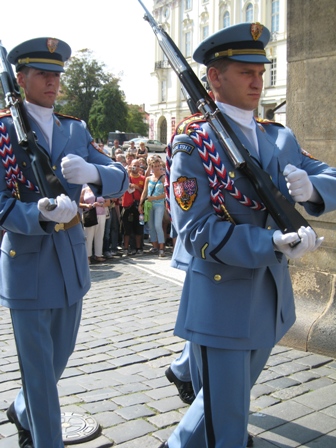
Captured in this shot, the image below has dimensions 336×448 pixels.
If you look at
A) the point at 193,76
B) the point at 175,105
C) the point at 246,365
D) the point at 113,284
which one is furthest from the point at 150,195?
the point at 175,105

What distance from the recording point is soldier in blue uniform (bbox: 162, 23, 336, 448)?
2615 millimetres

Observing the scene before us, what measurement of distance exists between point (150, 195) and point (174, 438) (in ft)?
26.5

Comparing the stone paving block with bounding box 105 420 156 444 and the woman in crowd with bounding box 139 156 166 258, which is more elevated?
the woman in crowd with bounding box 139 156 166 258

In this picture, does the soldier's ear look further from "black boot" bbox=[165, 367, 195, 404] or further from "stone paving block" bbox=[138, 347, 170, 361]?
"stone paving block" bbox=[138, 347, 170, 361]

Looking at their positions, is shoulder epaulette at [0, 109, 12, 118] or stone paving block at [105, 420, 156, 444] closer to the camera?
shoulder epaulette at [0, 109, 12, 118]

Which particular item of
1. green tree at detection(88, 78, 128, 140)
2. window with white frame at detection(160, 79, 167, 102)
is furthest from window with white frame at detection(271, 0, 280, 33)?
green tree at detection(88, 78, 128, 140)

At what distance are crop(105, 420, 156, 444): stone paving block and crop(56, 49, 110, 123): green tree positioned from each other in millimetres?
61307

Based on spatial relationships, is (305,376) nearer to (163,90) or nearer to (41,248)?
(41,248)

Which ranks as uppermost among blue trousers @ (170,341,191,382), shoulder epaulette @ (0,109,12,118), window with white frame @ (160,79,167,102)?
window with white frame @ (160,79,167,102)

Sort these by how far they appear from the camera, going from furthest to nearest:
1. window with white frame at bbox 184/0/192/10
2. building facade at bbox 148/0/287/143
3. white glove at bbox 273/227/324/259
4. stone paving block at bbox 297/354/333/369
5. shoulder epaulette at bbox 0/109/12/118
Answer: window with white frame at bbox 184/0/192/10
building facade at bbox 148/0/287/143
stone paving block at bbox 297/354/333/369
shoulder epaulette at bbox 0/109/12/118
white glove at bbox 273/227/324/259

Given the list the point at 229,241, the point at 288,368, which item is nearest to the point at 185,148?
the point at 229,241

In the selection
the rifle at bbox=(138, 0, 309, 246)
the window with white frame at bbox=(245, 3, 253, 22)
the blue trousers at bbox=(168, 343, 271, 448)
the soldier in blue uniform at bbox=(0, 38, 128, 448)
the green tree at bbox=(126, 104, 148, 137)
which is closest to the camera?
the rifle at bbox=(138, 0, 309, 246)

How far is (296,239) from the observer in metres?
2.38

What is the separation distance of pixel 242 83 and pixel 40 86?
110cm
